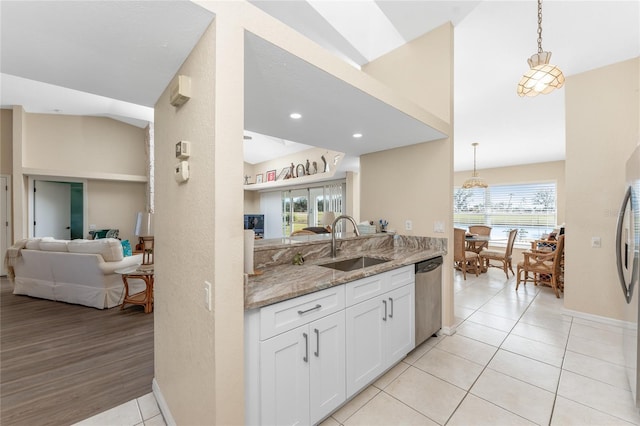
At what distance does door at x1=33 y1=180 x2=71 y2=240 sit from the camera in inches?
242

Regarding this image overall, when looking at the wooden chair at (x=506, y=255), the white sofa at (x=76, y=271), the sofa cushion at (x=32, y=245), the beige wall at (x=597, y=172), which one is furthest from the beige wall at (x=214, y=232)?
the wooden chair at (x=506, y=255)

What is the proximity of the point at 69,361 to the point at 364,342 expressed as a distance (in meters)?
2.64

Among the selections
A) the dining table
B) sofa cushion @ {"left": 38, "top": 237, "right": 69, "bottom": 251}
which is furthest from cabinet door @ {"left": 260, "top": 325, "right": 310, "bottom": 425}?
the dining table

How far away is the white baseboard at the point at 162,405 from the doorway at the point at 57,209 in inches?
269

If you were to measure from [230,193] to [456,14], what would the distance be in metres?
3.01

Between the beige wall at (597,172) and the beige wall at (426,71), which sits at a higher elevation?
the beige wall at (426,71)

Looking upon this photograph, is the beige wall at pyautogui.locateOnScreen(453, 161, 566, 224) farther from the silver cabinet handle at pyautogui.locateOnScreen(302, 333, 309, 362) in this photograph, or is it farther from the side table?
the side table

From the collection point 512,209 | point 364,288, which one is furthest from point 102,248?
point 512,209

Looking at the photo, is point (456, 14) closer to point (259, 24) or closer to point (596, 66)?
point (596, 66)

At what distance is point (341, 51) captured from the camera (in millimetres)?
3457

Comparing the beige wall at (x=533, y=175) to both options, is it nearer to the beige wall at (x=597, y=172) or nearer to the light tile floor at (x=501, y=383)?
the beige wall at (x=597, y=172)

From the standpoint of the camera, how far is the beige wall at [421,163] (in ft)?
9.06

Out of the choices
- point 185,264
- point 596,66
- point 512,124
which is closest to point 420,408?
point 185,264

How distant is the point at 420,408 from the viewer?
173cm
